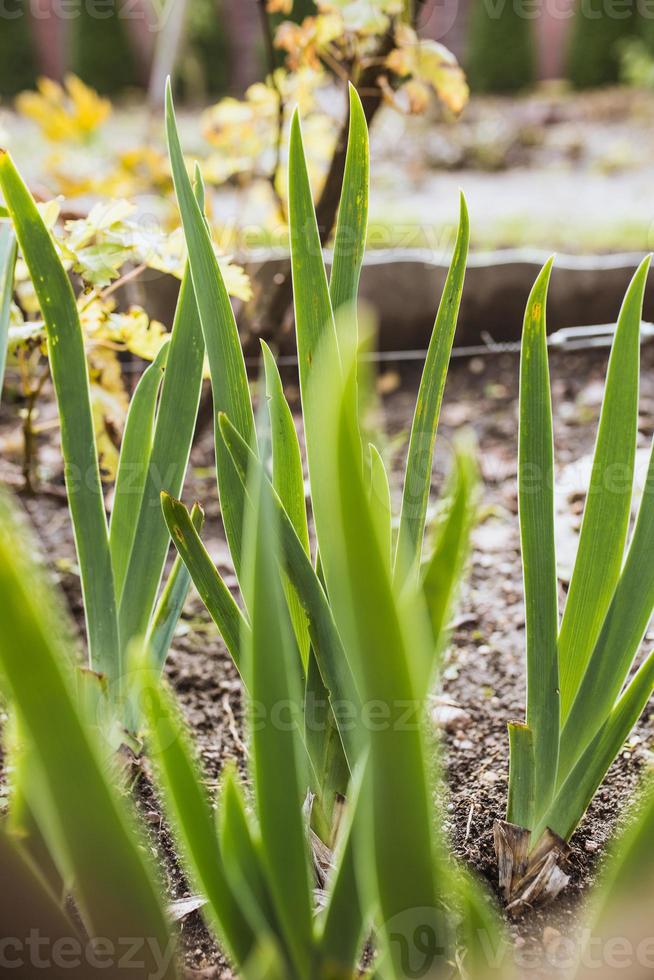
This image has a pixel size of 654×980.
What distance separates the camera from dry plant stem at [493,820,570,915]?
79 centimetres

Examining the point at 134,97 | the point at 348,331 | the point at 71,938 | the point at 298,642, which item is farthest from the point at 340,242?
the point at 134,97

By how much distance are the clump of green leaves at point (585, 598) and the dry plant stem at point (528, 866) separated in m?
0.03

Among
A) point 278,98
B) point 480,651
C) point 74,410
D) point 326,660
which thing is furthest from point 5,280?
point 278,98

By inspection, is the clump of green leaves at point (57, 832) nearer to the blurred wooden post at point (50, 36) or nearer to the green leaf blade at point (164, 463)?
the green leaf blade at point (164, 463)

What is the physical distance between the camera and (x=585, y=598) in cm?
75

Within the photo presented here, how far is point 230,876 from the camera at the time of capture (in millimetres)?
564

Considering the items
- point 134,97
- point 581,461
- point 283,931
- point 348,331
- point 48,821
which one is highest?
point 134,97

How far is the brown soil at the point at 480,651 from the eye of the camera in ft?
2.88

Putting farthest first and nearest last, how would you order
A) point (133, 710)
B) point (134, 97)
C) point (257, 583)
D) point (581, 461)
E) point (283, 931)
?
point (134, 97) < point (581, 461) < point (133, 710) < point (283, 931) < point (257, 583)

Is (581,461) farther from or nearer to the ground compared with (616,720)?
farther from the ground

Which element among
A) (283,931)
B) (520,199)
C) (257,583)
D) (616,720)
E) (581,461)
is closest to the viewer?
(257,583)

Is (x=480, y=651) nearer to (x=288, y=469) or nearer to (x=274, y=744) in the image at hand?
(x=288, y=469)

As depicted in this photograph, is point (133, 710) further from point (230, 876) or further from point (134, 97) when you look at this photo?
point (134, 97)

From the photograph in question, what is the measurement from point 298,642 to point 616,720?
295mm
